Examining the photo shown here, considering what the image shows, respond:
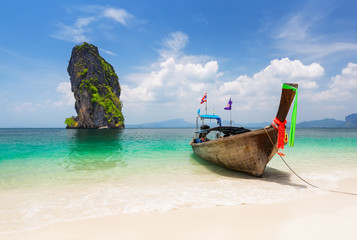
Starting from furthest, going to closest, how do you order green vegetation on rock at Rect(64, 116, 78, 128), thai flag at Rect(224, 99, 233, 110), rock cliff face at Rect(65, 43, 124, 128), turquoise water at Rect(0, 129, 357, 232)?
green vegetation on rock at Rect(64, 116, 78, 128) < rock cliff face at Rect(65, 43, 124, 128) < thai flag at Rect(224, 99, 233, 110) < turquoise water at Rect(0, 129, 357, 232)

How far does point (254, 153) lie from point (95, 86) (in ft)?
315

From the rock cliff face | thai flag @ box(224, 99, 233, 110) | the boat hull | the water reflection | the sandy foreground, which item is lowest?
the water reflection

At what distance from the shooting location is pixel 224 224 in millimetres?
4504

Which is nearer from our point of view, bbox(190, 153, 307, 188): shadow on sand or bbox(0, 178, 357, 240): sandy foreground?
bbox(0, 178, 357, 240): sandy foreground

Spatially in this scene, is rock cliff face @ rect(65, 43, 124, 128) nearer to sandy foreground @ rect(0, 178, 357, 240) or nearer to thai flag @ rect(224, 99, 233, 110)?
thai flag @ rect(224, 99, 233, 110)

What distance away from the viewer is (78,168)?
11.7 meters

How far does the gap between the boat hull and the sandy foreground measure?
2.97 m

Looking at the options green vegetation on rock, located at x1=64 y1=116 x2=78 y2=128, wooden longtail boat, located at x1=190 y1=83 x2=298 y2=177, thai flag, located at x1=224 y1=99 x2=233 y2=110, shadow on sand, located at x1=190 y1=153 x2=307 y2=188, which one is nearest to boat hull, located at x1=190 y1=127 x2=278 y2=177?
wooden longtail boat, located at x1=190 y1=83 x2=298 y2=177

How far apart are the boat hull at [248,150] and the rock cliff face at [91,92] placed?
88.8 meters

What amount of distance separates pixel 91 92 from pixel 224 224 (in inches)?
3778

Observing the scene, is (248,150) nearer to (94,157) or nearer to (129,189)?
(129,189)

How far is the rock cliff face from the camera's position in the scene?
89.2m

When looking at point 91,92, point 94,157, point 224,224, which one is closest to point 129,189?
point 224,224

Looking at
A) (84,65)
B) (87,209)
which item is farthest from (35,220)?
(84,65)
